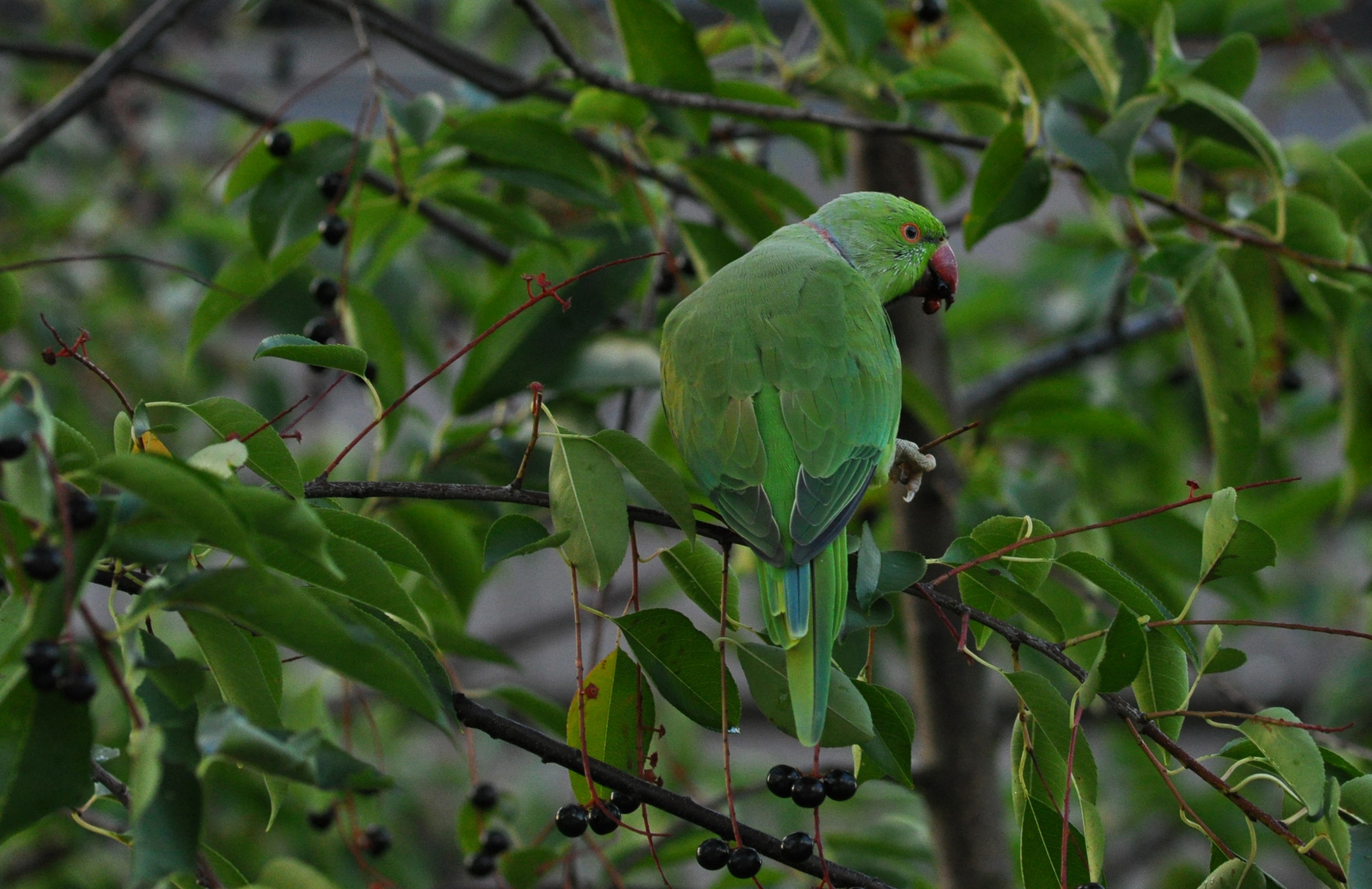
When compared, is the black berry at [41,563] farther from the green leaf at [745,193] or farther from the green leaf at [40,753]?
the green leaf at [745,193]

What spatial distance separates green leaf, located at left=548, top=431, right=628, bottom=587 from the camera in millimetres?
1085

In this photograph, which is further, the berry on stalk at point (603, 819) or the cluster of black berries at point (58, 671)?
the berry on stalk at point (603, 819)

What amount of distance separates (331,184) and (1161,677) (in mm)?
1351

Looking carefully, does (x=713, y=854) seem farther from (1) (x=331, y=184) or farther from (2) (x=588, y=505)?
(1) (x=331, y=184)

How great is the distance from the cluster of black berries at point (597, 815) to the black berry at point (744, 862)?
103 mm

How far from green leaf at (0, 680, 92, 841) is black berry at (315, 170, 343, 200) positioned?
1.13 meters

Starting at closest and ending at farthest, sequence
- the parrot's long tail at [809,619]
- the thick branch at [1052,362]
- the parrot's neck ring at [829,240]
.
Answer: the parrot's long tail at [809,619] → the parrot's neck ring at [829,240] → the thick branch at [1052,362]

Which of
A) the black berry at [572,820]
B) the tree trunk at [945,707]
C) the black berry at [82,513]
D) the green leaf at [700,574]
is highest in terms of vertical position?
the black berry at [82,513]

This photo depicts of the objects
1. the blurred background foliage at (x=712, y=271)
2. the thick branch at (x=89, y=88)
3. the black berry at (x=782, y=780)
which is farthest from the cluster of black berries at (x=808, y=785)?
the thick branch at (x=89, y=88)

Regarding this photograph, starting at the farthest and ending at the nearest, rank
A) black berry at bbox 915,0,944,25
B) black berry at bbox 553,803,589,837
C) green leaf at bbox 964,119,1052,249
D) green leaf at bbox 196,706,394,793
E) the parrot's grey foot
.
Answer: black berry at bbox 915,0,944,25
green leaf at bbox 964,119,1052,249
the parrot's grey foot
black berry at bbox 553,803,589,837
green leaf at bbox 196,706,394,793

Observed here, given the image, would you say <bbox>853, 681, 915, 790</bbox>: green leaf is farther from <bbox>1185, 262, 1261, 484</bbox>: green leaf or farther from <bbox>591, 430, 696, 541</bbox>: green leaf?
<bbox>1185, 262, 1261, 484</bbox>: green leaf

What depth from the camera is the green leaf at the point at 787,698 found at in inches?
41.7

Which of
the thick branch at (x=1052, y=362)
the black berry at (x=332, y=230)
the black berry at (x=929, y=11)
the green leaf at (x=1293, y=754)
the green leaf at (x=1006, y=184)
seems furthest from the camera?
the thick branch at (x=1052, y=362)

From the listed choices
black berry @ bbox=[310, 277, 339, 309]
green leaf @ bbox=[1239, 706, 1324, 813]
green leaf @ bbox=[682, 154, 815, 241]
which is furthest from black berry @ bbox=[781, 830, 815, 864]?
black berry @ bbox=[310, 277, 339, 309]
